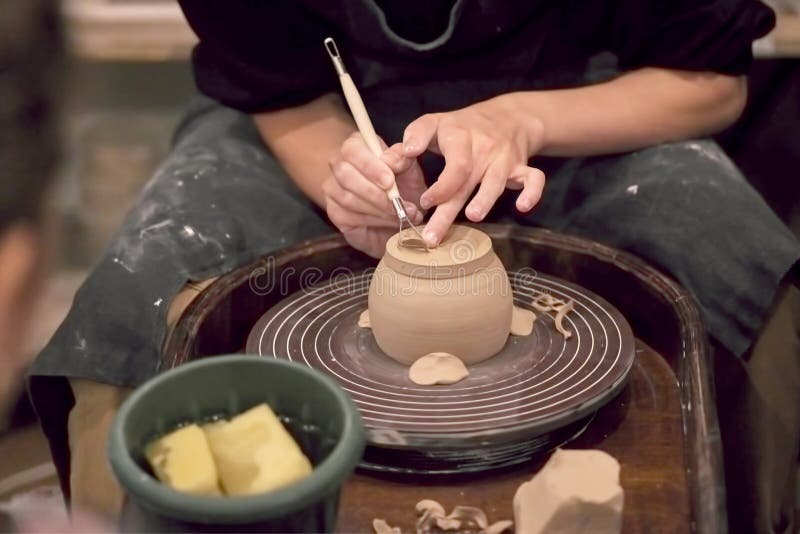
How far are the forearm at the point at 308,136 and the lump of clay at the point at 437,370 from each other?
36 centimetres

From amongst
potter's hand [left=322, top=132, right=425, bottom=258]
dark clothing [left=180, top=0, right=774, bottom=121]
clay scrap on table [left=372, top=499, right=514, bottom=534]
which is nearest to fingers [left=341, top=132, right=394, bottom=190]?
potter's hand [left=322, top=132, right=425, bottom=258]

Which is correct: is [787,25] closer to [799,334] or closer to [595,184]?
[595,184]

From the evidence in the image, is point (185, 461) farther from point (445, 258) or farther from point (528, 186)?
point (528, 186)

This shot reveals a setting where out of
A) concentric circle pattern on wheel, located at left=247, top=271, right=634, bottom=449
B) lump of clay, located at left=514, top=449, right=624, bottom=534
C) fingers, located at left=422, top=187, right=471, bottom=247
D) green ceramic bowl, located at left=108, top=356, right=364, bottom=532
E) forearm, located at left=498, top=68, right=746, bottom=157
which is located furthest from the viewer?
forearm, located at left=498, top=68, right=746, bottom=157

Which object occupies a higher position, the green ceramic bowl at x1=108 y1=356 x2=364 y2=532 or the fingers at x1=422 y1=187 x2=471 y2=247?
the green ceramic bowl at x1=108 y1=356 x2=364 y2=532

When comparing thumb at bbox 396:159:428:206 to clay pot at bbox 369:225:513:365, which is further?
thumb at bbox 396:159:428:206

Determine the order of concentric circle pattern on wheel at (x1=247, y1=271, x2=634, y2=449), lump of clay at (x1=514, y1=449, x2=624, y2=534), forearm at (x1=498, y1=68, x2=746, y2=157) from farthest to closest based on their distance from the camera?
forearm at (x1=498, y1=68, x2=746, y2=157), concentric circle pattern on wheel at (x1=247, y1=271, x2=634, y2=449), lump of clay at (x1=514, y1=449, x2=624, y2=534)

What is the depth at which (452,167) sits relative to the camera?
94cm

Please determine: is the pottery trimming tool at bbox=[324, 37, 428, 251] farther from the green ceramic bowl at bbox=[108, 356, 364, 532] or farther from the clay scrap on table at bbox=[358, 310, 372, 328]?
the green ceramic bowl at bbox=[108, 356, 364, 532]

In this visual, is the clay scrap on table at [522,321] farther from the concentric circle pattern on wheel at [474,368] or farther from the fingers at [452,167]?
the fingers at [452,167]

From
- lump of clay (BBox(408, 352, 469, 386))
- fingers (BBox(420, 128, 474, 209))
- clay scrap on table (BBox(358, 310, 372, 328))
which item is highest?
fingers (BBox(420, 128, 474, 209))

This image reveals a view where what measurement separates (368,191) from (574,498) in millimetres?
429

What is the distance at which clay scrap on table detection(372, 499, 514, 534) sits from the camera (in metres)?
0.73

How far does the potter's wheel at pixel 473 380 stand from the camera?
785 millimetres
